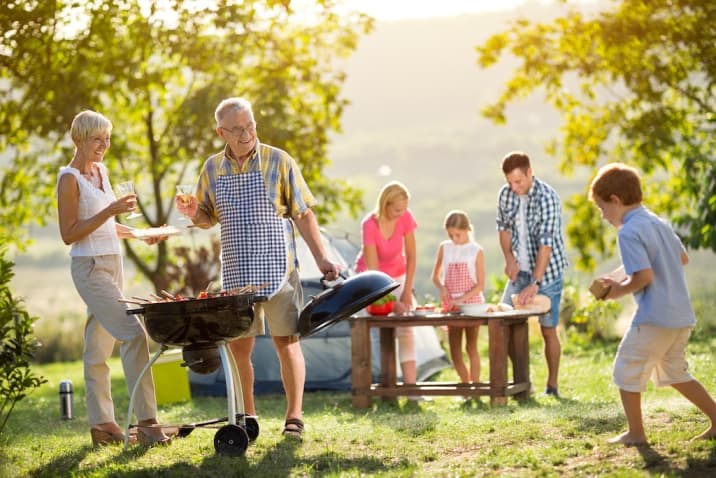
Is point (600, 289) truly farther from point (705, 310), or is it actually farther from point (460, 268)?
point (705, 310)

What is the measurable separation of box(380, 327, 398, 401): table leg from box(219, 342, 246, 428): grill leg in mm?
2474

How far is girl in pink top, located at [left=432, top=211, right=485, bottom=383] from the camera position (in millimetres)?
8570

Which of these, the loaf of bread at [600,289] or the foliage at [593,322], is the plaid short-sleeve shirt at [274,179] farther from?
the foliage at [593,322]

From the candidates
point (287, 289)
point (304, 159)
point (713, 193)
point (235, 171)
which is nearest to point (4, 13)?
point (235, 171)

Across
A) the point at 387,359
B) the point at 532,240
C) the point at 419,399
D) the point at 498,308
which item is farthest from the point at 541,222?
the point at 419,399

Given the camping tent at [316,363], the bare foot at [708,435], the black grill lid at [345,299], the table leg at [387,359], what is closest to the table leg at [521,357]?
the table leg at [387,359]

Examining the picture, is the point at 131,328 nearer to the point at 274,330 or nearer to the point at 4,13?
the point at 274,330

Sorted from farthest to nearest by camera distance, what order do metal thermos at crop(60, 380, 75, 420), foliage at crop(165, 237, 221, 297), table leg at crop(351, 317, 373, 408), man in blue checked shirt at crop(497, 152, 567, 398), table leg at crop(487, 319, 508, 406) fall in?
foliage at crop(165, 237, 221, 297) < metal thermos at crop(60, 380, 75, 420) < table leg at crop(351, 317, 373, 408) < man in blue checked shirt at crop(497, 152, 567, 398) < table leg at crop(487, 319, 508, 406)

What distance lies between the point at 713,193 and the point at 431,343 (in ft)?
14.4

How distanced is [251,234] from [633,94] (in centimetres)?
1070

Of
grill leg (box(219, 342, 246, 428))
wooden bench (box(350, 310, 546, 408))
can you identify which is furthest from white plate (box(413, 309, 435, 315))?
grill leg (box(219, 342, 246, 428))

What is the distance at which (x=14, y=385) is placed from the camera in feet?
21.3

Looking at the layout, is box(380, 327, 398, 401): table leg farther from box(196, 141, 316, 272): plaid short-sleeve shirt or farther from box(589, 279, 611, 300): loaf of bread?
box(589, 279, 611, 300): loaf of bread

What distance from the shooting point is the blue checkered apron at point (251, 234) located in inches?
234
